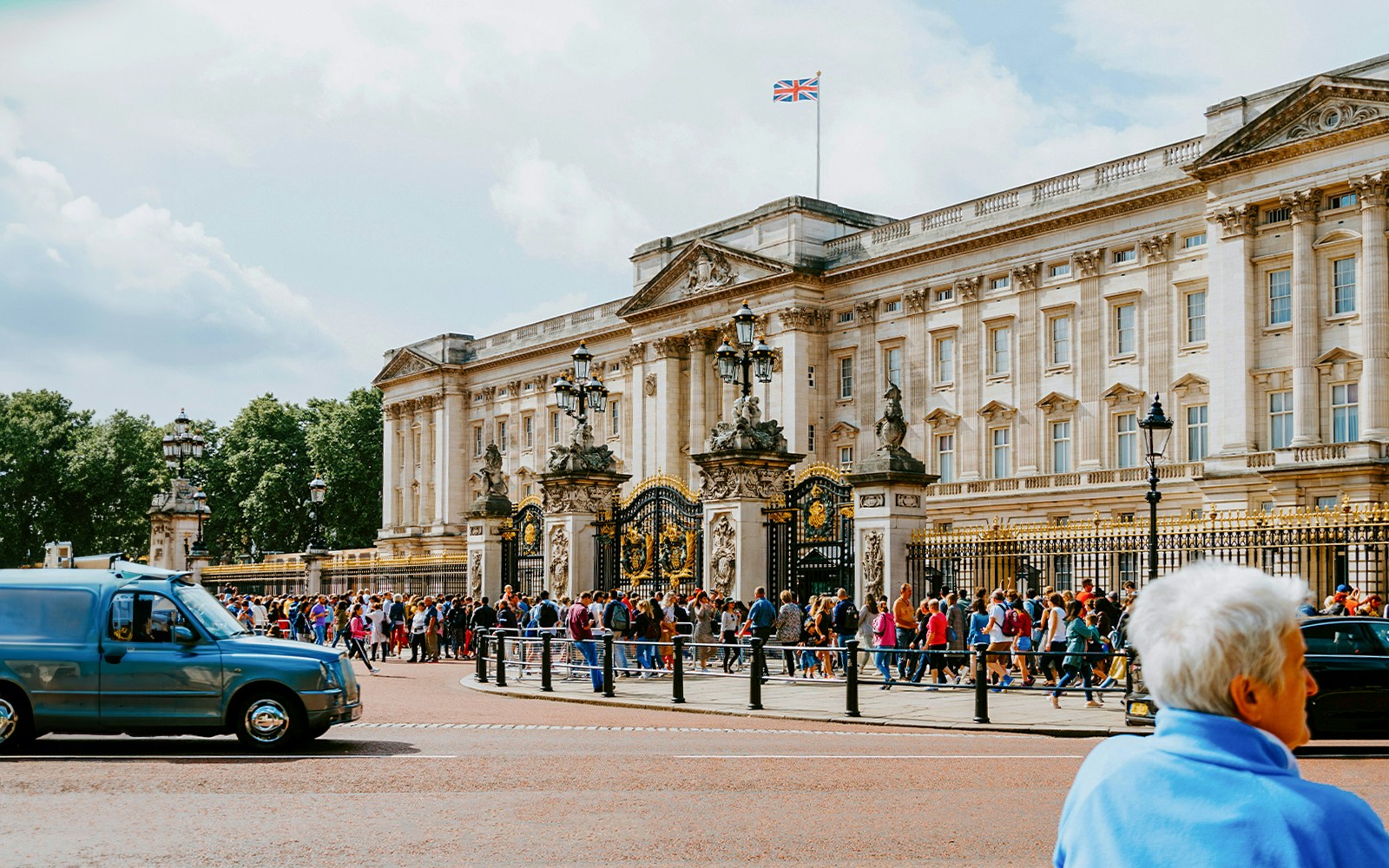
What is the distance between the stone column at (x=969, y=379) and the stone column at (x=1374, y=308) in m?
16.8

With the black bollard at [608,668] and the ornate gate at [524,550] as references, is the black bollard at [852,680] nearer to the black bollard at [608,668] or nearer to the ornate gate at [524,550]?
the black bollard at [608,668]

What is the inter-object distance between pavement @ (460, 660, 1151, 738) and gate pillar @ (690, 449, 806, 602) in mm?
2310

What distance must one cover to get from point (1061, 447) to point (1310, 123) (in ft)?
50.3

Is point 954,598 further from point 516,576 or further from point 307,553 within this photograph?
point 307,553

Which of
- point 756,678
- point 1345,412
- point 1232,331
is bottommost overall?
point 756,678

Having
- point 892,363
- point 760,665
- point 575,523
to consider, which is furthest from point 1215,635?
point 892,363

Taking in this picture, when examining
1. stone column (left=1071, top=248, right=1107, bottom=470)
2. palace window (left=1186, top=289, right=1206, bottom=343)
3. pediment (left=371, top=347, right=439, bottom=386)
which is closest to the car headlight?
palace window (left=1186, top=289, right=1206, bottom=343)

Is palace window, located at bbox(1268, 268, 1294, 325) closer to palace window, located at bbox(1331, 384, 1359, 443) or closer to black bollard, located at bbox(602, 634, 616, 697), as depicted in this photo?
palace window, located at bbox(1331, 384, 1359, 443)

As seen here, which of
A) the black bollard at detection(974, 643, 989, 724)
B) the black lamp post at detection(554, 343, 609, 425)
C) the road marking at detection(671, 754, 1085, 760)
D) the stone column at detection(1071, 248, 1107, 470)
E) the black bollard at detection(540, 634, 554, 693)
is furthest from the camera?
the stone column at detection(1071, 248, 1107, 470)

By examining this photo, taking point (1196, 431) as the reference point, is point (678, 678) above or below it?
below

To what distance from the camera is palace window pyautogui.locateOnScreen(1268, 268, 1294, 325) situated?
46.3 meters

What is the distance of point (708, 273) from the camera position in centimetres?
6794

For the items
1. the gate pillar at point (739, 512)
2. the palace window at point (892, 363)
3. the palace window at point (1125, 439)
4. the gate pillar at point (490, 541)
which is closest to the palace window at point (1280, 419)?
the palace window at point (1125, 439)

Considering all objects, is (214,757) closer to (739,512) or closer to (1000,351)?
(739,512)
